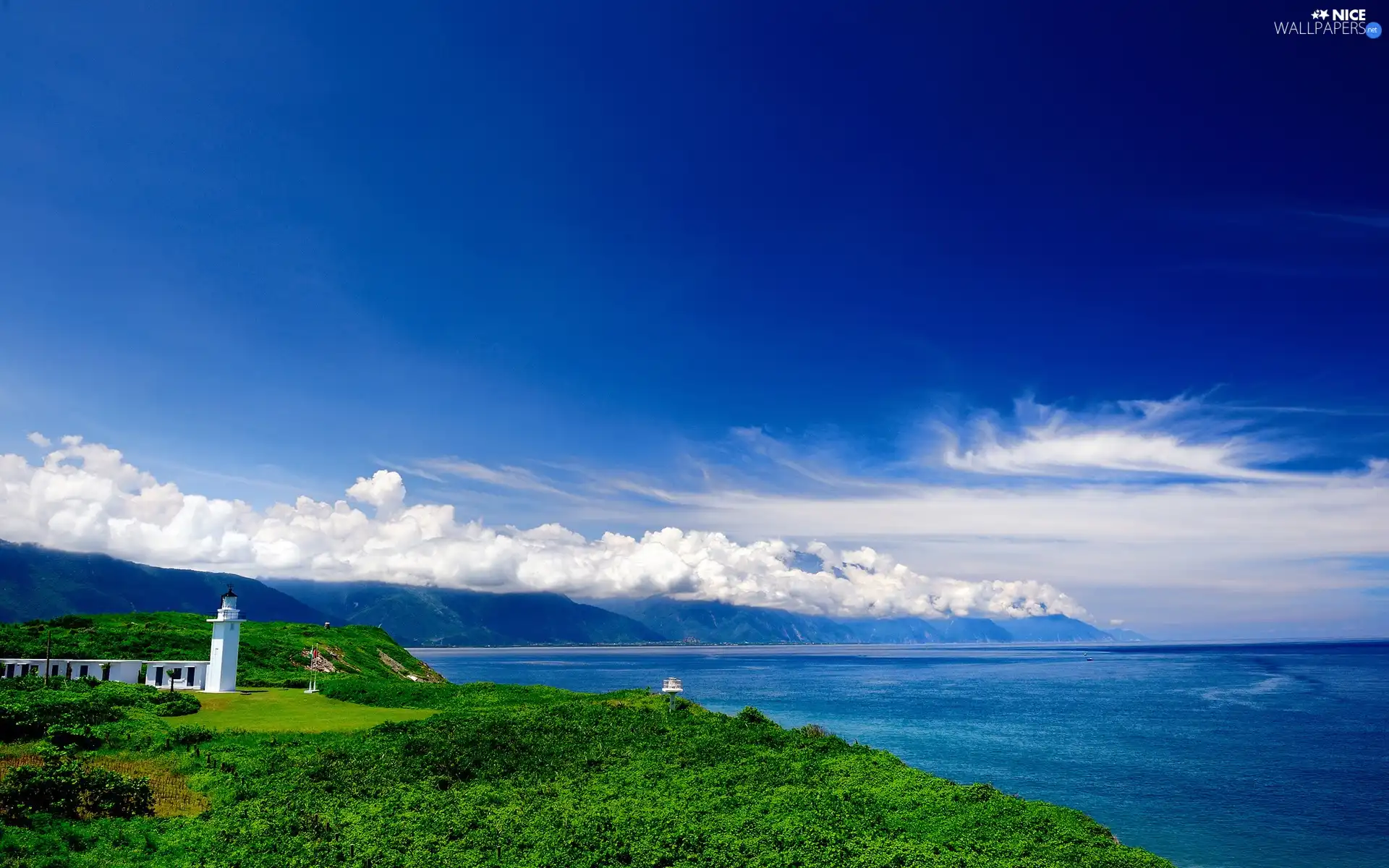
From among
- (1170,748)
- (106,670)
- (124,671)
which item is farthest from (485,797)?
(1170,748)

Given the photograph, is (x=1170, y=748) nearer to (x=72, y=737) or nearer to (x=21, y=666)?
(x=72, y=737)

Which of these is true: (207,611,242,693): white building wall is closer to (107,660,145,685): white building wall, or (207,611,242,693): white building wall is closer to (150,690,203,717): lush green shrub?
(107,660,145,685): white building wall

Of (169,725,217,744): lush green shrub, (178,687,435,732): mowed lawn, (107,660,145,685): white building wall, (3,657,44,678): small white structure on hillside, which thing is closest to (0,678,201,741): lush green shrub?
(178,687,435,732): mowed lawn

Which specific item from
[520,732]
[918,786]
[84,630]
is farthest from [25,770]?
[84,630]

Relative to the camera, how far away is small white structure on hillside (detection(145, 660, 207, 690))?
5894 centimetres

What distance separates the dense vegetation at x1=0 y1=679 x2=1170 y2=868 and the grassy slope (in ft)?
120

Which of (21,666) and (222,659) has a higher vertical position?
(222,659)

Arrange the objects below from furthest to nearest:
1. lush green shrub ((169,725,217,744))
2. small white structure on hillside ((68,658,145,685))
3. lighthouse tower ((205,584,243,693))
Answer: small white structure on hillside ((68,658,145,685)) < lighthouse tower ((205,584,243,693)) < lush green shrub ((169,725,217,744))

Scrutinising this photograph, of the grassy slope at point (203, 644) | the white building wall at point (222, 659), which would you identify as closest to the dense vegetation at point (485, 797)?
the white building wall at point (222, 659)

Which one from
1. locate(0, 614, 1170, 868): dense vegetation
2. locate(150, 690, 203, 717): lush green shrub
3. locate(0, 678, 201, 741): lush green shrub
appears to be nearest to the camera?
locate(0, 614, 1170, 868): dense vegetation

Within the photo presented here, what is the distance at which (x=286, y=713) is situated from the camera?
48.3m

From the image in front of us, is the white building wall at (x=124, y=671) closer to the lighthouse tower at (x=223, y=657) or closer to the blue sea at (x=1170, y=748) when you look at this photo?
the lighthouse tower at (x=223, y=657)

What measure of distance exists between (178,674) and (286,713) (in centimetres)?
1908

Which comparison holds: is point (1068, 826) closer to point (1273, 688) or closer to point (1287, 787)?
point (1287, 787)
